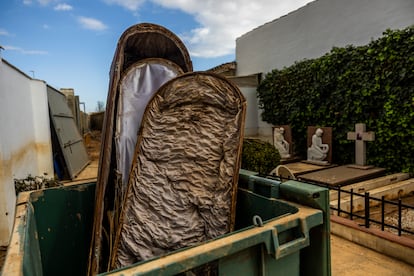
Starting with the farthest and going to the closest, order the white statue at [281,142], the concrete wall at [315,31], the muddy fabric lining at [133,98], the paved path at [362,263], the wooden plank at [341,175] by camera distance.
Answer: the white statue at [281,142]
the concrete wall at [315,31]
the wooden plank at [341,175]
the paved path at [362,263]
the muddy fabric lining at [133,98]

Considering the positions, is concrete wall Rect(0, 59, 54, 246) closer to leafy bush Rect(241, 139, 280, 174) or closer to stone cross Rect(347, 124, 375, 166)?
leafy bush Rect(241, 139, 280, 174)

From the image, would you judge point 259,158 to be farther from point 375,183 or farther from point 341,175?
point 375,183

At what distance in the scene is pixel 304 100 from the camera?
6707 mm

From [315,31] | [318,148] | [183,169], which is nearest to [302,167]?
[318,148]

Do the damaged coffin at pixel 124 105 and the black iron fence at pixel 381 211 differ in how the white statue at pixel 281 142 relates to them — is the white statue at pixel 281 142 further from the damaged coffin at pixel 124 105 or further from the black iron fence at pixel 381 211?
the damaged coffin at pixel 124 105

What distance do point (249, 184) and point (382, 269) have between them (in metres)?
1.65

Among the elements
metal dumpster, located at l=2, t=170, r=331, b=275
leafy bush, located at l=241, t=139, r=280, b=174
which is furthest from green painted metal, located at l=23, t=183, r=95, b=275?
leafy bush, located at l=241, t=139, r=280, b=174

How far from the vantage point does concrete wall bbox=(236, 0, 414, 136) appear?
571 cm

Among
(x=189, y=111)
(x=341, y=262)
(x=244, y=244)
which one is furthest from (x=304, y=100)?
(x=244, y=244)

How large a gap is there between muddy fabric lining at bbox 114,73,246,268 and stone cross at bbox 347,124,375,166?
4468 millimetres

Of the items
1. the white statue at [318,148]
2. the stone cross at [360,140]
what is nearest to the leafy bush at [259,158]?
the white statue at [318,148]

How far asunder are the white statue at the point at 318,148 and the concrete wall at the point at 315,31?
8.20 ft

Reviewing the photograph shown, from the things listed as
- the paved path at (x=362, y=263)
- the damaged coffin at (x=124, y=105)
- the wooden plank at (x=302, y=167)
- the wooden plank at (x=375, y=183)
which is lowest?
the paved path at (x=362, y=263)

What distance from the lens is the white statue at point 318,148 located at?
5.91 metres
